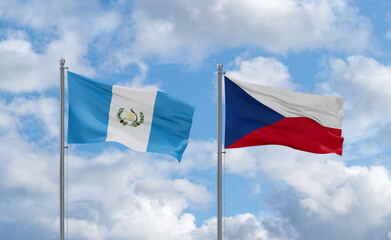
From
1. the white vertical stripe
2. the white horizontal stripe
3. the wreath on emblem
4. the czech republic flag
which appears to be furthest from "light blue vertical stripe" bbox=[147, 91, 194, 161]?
the white horizontal stripe

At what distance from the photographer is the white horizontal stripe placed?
788 inches

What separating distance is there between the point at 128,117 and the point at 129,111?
197 millimetres

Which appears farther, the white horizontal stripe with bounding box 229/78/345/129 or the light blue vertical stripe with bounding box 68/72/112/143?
the white horizontal stripe with bounding box 229/78/345/129

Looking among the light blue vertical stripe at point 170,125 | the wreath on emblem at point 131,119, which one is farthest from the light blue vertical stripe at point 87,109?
the light blue vertical stripe at point 170,125

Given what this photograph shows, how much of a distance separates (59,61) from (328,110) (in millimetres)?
8953

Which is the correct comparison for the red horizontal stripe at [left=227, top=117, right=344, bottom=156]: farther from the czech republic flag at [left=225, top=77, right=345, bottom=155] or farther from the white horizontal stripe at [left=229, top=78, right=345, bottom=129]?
the white horizontal stripe at [left=229, top=78, right=345, bottom=129]

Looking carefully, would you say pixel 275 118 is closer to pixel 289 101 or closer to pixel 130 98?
pixel 289 101

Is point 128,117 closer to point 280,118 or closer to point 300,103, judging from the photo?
point 280,118

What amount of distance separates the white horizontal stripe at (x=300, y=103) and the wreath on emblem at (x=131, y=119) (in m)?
3.18

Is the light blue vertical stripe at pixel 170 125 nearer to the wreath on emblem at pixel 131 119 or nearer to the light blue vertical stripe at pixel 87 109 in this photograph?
the wreath on emblem at pixel 131 119

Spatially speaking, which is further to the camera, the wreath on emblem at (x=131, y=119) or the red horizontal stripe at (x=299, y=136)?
the red horizontal stripe at (x=299, y=136)

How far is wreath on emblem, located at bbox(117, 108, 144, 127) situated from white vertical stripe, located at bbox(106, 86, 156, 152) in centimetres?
4

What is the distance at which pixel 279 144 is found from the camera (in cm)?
2020

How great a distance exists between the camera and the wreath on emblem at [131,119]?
1972 cm
